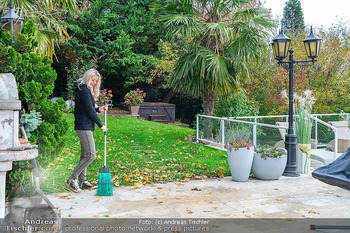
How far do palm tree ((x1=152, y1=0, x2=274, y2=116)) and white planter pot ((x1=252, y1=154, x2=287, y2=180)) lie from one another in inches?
146

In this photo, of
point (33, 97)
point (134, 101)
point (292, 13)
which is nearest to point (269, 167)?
point (33, 97)

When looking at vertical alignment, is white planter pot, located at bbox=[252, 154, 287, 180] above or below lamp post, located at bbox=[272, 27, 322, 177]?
below

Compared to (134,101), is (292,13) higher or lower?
higher

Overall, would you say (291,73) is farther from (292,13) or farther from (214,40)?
(292,13)

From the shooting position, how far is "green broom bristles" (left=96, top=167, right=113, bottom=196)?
557 centimetres

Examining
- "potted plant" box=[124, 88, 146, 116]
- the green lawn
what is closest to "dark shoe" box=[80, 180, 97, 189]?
the green lawn

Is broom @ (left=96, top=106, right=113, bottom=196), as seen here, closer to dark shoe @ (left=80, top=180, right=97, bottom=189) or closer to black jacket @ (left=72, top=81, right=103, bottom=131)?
dark shoe @ (left=80, top=180, right=97, bottom=189)

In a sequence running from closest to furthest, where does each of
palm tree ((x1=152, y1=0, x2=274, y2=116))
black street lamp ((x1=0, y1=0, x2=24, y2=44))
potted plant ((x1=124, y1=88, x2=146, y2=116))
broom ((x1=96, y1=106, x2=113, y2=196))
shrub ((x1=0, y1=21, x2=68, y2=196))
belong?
1. shrub ((x1=0, y1=21, x2=68, y2=196))
2. black street lamp ((x1=0, y1=0, x2=24, y2=44))
3. broom ((x1=96, y1=106, x2=113, y2=196))
4. palm tree ((x1=152, y1=0, x2=274, y2=116))
5. potted plant ((x1=124, y1=88, x2=146, y2=116))

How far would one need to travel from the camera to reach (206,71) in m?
10.8

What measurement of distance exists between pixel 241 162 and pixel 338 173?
127 inches

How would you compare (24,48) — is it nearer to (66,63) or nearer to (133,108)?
(133,108)

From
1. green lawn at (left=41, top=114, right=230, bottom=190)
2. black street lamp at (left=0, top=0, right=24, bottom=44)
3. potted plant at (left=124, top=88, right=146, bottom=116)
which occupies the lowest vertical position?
green lawn at (left=41, top=114, right=230, bottom=190)

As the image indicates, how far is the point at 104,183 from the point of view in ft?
18.3

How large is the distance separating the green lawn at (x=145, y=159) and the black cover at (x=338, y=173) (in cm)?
339
